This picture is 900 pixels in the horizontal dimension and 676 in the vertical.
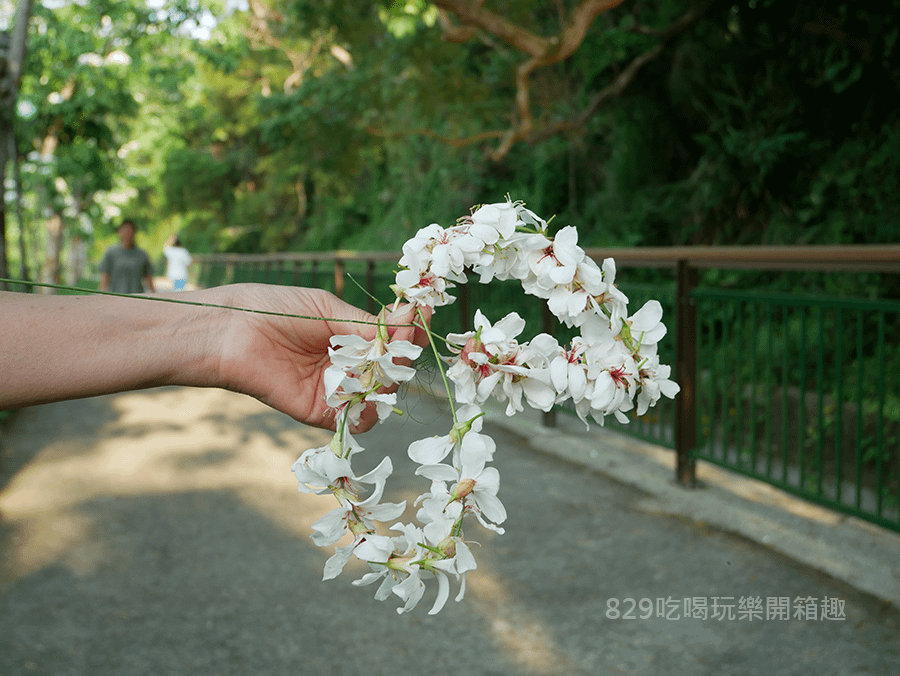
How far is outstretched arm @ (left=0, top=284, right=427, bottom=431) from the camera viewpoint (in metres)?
1.38

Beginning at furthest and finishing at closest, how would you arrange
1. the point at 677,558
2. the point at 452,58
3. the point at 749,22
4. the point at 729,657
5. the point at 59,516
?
the point at 452,58, the point at 749,22, the point at 59,516, the point at 677,558, the point at 729,657

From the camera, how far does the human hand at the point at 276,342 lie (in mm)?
1552

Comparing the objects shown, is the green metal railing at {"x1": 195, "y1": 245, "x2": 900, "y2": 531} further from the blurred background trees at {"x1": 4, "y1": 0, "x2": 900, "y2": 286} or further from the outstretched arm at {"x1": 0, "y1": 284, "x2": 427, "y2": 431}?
the blurred background trees at {"x1": 4, "y1": 0, "x2": 900, "y2": 286}

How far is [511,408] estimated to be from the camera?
1.18 metres

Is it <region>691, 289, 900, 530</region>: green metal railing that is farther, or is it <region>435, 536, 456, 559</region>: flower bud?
<region>691, 289, 900, 530</region>: green metal railing

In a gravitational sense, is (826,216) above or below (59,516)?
above

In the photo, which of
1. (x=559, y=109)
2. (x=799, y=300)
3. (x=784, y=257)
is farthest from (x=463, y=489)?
(x=559, y=109)

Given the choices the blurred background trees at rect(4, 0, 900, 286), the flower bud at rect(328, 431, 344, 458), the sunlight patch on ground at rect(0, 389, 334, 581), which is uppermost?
the blurred background trees at rect(4, 0, 900, 286)

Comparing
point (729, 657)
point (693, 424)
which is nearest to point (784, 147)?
point (693, 424)

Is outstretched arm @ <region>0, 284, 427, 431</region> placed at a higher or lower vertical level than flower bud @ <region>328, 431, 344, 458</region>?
higher

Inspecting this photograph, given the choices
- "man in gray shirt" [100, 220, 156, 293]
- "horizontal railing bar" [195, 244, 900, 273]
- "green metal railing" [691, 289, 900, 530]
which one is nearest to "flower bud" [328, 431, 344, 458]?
"horizontal railing bar" [195, 244, 900, 273]

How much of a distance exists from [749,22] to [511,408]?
28.7 feet

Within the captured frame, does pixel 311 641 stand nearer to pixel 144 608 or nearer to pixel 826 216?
pixel 144 608

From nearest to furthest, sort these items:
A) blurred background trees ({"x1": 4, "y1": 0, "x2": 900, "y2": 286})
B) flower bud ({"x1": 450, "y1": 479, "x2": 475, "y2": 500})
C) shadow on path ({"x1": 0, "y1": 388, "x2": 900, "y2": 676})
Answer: flower bud ({"x1": 450, "y1": 479, "x2": 475, "y2": 500}) → shadow on path ({"x1": 0, "y1": 388, "x2": 900, "y2": 676}) → blurred background trees ({"x1": 4, "y1": 0, "x2": 900, "y2": 286})
